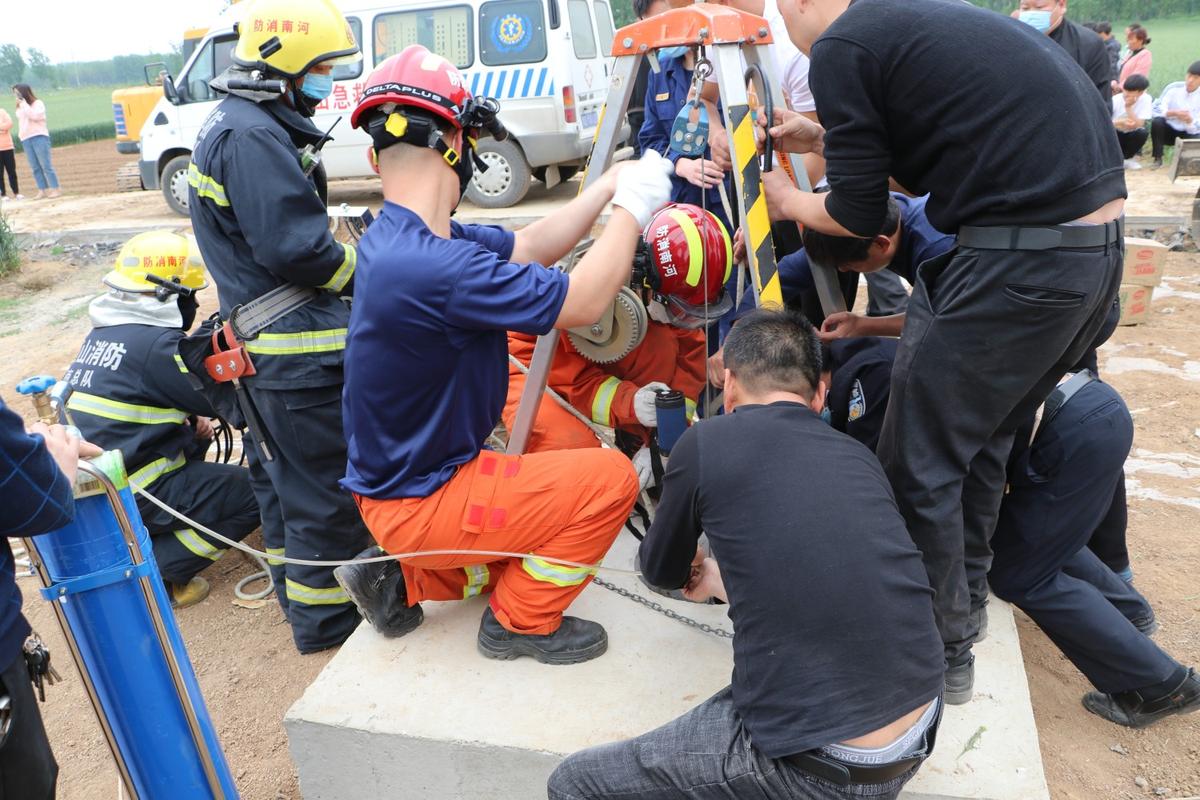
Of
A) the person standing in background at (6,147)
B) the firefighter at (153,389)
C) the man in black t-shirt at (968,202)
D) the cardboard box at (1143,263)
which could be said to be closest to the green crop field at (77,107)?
the person standing in background at (6,147)

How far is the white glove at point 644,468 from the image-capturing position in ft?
11.2

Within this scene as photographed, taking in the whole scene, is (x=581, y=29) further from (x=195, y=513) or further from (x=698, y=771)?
(x=698, y=771)

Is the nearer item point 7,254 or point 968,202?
point 968,202

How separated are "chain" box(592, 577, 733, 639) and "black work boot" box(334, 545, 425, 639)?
65 centimetres

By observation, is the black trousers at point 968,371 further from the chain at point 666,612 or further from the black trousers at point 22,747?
the black trousers at point 22,747

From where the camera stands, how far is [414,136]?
2.40 metres

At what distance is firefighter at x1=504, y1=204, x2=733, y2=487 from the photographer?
3.03m

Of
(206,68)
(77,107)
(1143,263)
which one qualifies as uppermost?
(206,68)

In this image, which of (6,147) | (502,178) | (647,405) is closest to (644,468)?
(647,405)

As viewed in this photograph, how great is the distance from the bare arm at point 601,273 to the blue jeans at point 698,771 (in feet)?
3.32

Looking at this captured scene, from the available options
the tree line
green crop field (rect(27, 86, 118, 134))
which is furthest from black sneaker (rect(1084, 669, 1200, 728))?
the tree line

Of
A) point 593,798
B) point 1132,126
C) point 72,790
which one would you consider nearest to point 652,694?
point 593,798

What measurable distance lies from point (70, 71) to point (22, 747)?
246ft

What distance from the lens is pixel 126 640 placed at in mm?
2119
